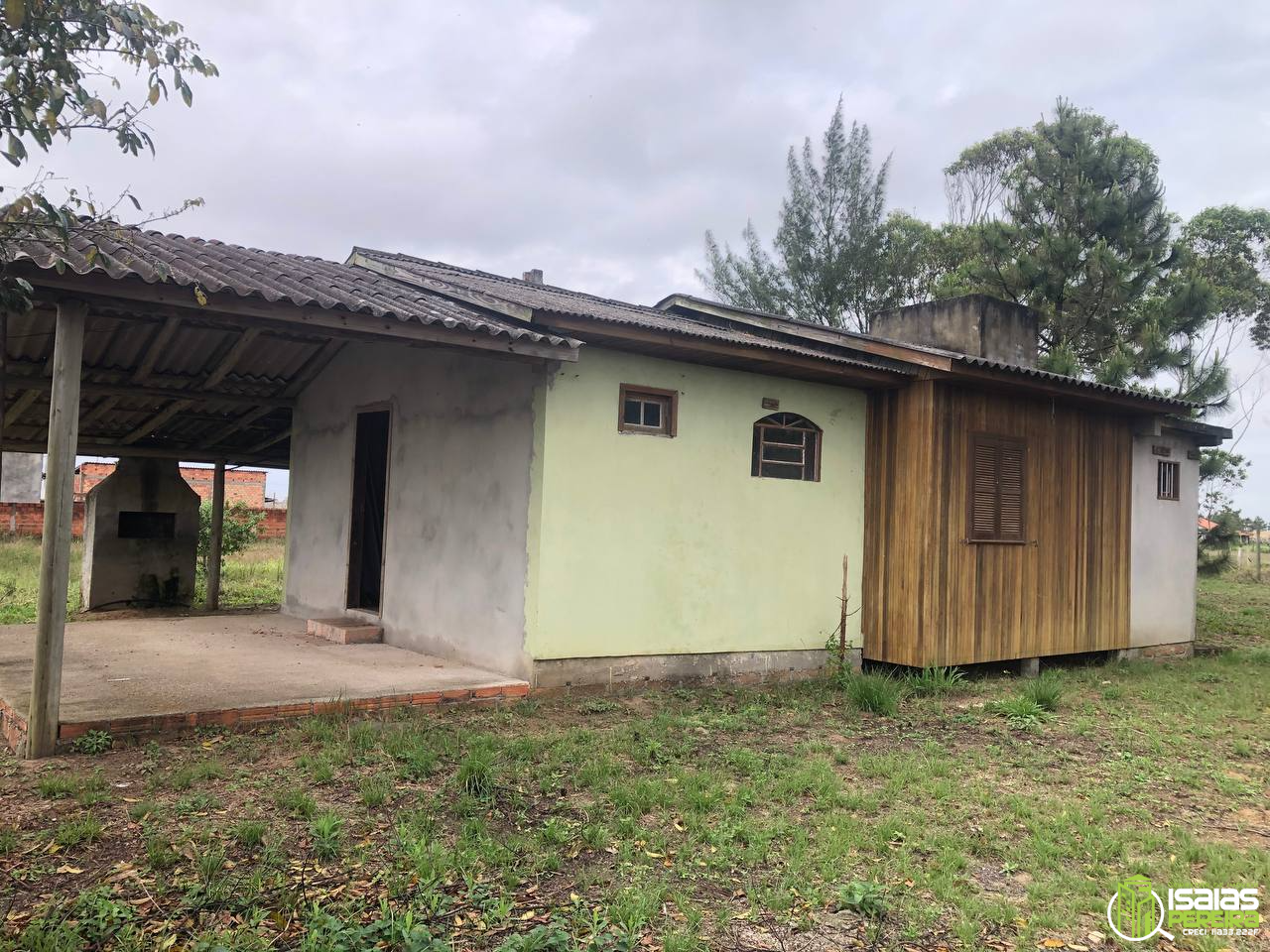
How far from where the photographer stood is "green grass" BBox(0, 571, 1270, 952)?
335 cm

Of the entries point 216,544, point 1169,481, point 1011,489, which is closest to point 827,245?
point 1169,481

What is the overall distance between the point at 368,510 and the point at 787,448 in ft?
15.4

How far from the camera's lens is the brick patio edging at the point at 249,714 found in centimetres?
523

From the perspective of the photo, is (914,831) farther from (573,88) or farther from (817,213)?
(817,213)

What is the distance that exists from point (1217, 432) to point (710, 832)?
10.4 m

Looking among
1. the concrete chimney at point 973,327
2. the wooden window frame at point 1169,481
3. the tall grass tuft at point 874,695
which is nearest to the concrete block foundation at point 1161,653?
the wooden window frame at point 1169,481

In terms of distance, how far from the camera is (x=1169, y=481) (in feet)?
37.0

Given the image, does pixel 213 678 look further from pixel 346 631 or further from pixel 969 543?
pixel 969 543

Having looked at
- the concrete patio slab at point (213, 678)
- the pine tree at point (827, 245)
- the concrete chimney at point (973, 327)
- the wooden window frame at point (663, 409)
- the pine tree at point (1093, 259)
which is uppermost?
the pine tree at point (827, 245)

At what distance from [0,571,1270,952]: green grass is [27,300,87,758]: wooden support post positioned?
0.93 ft

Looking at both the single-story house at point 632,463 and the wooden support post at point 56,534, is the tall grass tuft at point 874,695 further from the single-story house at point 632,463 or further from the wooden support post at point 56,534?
the wooden support post at point 56,534

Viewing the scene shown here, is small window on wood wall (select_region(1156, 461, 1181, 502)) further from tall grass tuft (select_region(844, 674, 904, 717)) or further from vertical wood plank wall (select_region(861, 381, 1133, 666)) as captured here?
tall grass tuft (select_region(844, 674, 904, 717))

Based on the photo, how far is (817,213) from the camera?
79.7 feet
